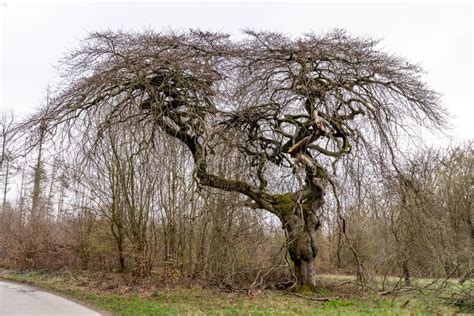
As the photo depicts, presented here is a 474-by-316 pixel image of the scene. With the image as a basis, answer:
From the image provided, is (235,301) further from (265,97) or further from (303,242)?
(265,97)

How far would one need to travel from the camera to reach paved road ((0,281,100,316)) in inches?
400

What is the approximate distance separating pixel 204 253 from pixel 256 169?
4595mm

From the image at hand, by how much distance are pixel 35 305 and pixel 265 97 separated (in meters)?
8.55

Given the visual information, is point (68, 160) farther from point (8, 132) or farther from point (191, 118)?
point (191, 118)

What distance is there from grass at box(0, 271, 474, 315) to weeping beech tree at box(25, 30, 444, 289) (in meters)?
1.64

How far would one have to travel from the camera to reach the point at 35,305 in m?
11.3

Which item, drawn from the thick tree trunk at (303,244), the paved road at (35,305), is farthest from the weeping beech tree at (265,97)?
the paved road at (35,305)

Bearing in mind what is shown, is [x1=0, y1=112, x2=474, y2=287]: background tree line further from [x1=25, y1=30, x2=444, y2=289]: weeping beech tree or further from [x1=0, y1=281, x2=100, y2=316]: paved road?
[x1=0, y1=281, x2=100, y2=316]: paved road

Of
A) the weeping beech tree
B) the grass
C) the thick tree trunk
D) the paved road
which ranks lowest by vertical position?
the paved road

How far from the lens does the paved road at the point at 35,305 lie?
33.3ft

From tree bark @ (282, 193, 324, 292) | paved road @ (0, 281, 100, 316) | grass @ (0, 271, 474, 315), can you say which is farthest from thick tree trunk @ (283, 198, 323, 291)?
paved road @ (0, 281, 100, 316)

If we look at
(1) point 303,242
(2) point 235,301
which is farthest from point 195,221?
(2) point 235,301

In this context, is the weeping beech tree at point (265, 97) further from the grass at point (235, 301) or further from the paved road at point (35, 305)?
the paved road at point (35, 305)

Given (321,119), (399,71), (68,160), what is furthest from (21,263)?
(399,71)
